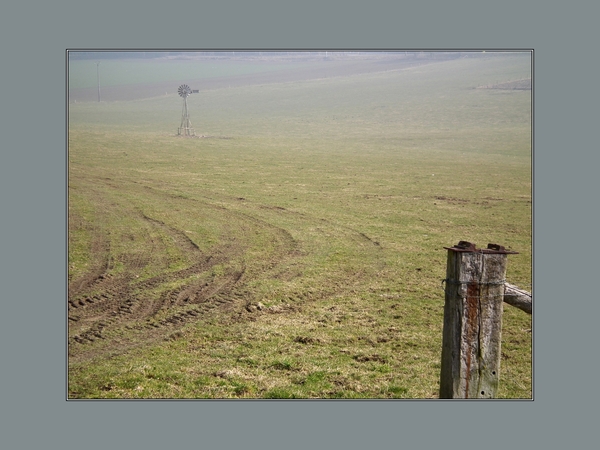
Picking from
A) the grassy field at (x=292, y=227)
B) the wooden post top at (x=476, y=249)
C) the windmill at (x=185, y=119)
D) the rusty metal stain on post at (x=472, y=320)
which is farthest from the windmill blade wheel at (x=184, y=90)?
the rusty metal stain on post at (x=472, y=320)

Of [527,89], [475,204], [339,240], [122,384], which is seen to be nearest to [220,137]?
[339,240]

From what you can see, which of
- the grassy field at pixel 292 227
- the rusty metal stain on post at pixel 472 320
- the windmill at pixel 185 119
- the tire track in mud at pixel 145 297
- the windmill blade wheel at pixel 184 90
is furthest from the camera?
the windmill at pixel 185 119

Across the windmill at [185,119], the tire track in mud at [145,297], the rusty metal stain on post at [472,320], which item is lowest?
the tire track in mud at [145,297]

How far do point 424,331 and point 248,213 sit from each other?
7.50m

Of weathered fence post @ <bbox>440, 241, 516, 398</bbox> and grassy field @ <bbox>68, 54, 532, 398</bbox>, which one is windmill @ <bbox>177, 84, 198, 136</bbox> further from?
weathered fence post @ <bbox>440, 241, 516, 398</bbox>

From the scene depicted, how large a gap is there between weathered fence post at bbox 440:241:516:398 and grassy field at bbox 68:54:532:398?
1923mm

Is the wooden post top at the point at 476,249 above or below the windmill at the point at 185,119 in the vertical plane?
below

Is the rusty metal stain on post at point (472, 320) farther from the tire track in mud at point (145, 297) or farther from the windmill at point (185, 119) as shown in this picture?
the windmill at point (185, 119)

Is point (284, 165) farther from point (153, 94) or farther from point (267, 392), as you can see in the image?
point (267, 392)

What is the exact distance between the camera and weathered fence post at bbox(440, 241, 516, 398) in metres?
5.56

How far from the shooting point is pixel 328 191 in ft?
61.1

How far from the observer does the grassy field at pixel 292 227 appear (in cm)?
844

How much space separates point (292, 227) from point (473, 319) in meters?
9.69

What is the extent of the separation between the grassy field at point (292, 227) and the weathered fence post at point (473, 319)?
75.7 inches
